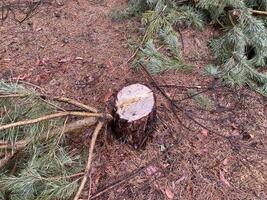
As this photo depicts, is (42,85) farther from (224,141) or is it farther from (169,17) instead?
(224,141)

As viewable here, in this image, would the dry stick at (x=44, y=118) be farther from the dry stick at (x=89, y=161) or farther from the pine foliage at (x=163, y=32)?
the pine foliage at (x=163, y=32)

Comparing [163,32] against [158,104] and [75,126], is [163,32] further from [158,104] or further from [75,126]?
[75,126]

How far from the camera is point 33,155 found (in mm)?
1895

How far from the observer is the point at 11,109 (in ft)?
6.26

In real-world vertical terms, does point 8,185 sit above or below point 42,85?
above

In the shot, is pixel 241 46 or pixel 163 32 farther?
pixel 163 32

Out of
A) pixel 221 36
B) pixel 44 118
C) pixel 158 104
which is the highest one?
pixel 44 118

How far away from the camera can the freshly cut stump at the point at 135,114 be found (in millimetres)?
2076

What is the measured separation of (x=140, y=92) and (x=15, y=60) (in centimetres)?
113

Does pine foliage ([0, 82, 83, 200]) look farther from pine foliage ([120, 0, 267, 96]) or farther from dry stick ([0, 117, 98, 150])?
pine foliage ([120, 0, 267, 96])

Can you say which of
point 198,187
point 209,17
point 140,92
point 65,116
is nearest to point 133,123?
point 140,92

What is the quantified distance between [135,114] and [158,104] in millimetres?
411

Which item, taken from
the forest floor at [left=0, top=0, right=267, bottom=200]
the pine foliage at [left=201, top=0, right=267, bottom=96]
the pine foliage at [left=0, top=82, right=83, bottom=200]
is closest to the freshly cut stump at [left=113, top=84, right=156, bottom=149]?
the forest floor at [left=0, top=0, right=267, bottom=200]

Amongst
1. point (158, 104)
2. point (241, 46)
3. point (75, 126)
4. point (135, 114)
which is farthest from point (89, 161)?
point (241, 46)
